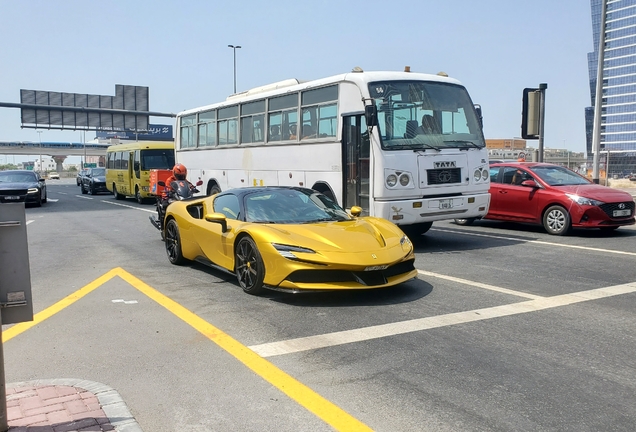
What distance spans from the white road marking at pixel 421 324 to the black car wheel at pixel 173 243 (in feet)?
14.3

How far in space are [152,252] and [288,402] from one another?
759 centimetres

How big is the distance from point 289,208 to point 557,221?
23.6 ft

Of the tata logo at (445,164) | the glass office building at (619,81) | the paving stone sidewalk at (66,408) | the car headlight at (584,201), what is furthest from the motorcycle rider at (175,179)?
the glass office building at (619,81)

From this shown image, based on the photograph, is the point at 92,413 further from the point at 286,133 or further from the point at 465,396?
the point at 286,133

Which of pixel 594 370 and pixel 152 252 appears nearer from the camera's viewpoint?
pixel 594 370

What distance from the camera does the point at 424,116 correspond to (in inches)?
435

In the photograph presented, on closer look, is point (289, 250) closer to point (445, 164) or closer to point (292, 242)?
point (292, 242)

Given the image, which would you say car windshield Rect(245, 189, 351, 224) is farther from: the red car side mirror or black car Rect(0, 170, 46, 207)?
black car Rect(0, 170, 46, 207)

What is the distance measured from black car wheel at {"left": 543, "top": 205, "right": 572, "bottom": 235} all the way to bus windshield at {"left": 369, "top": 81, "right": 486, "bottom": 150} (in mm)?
2482

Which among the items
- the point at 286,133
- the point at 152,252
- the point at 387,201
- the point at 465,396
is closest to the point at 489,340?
the point at 465,396

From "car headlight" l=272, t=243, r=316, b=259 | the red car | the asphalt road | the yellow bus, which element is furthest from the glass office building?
"car headlight" l=272, t=243, r=316, b=259

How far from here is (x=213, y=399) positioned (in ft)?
12.8

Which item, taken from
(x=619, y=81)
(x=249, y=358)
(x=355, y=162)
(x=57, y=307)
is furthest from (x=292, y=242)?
(x=619, y=81)

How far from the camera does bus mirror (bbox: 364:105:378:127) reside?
34.7 feet
